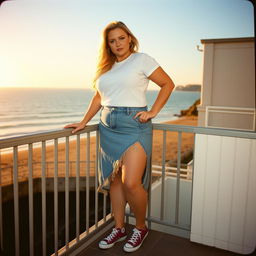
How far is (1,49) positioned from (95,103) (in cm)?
2933

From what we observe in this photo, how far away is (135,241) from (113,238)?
6.6 inches

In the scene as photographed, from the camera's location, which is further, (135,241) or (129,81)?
(135,241)

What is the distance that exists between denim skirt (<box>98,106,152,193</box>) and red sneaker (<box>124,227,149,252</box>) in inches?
13.7

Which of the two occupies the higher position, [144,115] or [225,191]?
[144,115]

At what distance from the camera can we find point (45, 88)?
29.8 meters

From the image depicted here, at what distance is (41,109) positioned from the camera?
25.4m

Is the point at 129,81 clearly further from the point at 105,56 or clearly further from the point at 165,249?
the point at 165,249

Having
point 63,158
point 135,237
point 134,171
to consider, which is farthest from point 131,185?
point 63,158

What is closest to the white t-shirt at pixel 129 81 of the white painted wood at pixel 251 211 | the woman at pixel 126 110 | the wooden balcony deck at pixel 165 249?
the woman at pixel 126 110

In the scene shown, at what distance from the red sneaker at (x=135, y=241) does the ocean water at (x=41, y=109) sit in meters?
16.1

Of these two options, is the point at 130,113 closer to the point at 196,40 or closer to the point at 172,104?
the point at 196,40

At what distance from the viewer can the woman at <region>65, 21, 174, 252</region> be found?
1.81 metres

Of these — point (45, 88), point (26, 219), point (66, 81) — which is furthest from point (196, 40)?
point (26, 219)

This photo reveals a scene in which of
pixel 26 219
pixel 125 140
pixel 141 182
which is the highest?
pixel 125 140
